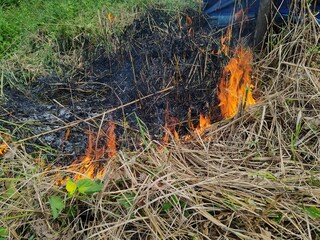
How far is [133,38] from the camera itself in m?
3.60

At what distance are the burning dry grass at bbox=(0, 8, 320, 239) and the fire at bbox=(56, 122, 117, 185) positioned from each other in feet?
0.43

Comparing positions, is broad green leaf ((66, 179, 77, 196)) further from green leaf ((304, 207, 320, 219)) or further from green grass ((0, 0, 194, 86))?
green grass ((0, 0, 194, 86))

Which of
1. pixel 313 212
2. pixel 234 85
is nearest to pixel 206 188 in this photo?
pixel 313 212

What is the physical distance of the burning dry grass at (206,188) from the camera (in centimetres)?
199

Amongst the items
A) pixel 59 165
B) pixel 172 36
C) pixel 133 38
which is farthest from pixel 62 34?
pixel 59 165

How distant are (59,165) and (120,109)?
60 cm

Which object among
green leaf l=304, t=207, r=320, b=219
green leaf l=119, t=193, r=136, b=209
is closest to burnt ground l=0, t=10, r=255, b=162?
green leaf l=119, t=193, r=136, b=209

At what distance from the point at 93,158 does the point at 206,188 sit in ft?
2.47

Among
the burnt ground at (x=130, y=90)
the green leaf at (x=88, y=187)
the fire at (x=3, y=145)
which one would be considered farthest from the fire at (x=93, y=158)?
the fire at (x=3, y=145)

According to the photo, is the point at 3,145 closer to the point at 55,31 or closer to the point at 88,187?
the point at 88,187

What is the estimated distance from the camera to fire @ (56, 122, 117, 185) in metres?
2.36

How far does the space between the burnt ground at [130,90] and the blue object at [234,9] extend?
14 centimetres

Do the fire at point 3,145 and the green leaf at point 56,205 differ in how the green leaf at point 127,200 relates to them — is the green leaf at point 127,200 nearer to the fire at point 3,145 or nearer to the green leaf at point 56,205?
the green leaf at point 56,205

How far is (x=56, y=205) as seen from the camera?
198 centimetres
